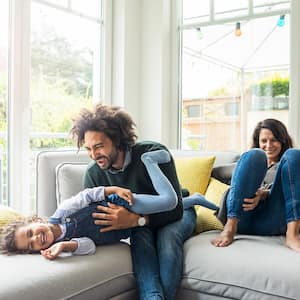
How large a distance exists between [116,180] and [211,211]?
0.56 meters

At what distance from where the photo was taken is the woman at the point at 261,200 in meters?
1.84

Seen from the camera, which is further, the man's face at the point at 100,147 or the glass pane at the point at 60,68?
the glass pane at the point at 60,68

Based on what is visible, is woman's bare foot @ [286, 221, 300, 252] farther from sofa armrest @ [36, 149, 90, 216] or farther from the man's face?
sofa armrest @ [36, 149, 90, 216]

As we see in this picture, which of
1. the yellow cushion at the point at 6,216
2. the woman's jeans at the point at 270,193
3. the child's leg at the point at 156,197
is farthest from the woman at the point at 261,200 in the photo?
the yellow cushion at the point at 6,216

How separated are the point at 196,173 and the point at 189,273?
77cm

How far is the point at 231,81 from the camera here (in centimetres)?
335

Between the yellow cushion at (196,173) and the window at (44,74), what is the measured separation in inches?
39.8

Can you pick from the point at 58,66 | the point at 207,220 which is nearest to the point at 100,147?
the point at 207,220

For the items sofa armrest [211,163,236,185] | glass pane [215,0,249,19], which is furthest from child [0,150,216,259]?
glass pane [215,0,249,19]

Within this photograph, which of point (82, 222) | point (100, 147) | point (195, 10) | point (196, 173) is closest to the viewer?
point (82, 222)

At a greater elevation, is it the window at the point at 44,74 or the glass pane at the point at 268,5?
the glass pane at the point at 268,5

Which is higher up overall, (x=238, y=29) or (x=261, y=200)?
(x=238, y=29)

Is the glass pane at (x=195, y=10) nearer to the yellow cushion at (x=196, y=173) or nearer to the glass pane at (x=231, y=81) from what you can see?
the glass pane at (x=231, y=81)

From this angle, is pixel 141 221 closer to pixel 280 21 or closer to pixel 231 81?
pixel 231 81
